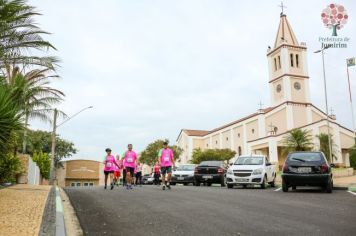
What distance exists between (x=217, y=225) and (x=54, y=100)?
19.2m

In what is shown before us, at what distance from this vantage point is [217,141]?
77.1 m

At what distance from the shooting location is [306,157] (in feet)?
46.8

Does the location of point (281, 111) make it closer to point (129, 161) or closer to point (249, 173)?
point (249, 173)

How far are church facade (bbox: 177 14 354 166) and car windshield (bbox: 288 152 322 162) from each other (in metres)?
39.9

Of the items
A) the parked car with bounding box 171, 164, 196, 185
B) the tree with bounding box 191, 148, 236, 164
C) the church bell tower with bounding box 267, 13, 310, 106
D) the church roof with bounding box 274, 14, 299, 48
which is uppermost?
the church roof with bounding box 274, 14, 299, 48

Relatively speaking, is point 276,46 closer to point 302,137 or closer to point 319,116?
point 319,116

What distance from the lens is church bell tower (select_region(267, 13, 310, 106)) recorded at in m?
63.9

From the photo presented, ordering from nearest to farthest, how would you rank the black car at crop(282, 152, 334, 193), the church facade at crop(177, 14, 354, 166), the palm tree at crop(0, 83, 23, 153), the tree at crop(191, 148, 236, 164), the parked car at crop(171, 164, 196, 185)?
the palm tree at crop(0, 83, 23, 153) → the black car at crop(282, 152, 334, 193) → the parked car at crop(171, 164, 196, 185) → the church facade at crop(177, 14, 354, 166) → the tree at crop(191, 148, 236, 164)

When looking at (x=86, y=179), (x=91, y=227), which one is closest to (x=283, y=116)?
(x=86, y=179)

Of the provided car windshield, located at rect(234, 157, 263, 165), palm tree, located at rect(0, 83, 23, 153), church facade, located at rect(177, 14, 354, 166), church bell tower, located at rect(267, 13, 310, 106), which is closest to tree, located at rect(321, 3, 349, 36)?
car windshield, located at rect(234, 157, 263, 165)

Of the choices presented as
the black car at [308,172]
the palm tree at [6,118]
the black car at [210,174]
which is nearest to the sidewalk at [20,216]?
the palm tree at [6,118]

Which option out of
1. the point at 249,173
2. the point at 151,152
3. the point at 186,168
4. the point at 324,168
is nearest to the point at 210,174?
the point at 186,168

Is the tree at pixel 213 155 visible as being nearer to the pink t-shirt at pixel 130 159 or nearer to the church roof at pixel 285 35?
the church roof at pixel 285 35

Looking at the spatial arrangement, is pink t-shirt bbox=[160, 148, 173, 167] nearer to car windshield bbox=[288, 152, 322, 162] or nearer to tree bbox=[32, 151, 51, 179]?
car windshield bbox=[288, 152, 322, 162]
